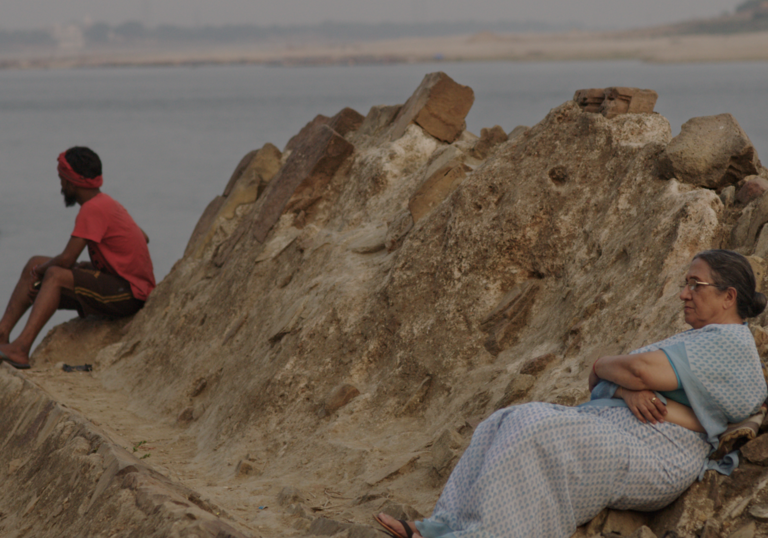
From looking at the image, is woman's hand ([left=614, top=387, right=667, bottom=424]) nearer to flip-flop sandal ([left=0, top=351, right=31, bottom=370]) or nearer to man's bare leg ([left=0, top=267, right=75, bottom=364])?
man's bare leg ([left=0, top=267, right=75, bottom=364])

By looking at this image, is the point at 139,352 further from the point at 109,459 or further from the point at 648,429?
the point at 648,429

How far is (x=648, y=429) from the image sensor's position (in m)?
2.93

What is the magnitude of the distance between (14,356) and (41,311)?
1.49 ft

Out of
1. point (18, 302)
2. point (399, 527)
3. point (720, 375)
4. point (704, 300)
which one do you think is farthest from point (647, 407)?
point (18, 302)

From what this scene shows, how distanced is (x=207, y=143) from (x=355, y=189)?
29398 mm

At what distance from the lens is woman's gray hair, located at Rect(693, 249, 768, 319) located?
302cm

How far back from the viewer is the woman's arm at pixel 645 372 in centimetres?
290

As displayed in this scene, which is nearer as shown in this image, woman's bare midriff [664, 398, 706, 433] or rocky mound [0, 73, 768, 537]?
woman's bare midriff [664, 398, 706, 433]

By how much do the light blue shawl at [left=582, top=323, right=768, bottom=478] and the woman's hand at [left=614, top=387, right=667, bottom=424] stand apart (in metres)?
0.04

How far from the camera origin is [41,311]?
22.8ft

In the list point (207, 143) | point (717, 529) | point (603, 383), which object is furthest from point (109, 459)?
point (207, 143)

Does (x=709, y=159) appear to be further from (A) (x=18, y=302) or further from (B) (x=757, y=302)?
(A) (x=18, y=302)

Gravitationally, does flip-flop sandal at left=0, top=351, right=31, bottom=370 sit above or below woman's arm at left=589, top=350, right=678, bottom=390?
below

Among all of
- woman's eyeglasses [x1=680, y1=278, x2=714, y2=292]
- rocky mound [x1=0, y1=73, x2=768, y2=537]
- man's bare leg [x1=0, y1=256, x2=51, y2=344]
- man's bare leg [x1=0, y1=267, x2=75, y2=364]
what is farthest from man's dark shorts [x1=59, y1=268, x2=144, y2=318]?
woman's eyeglasses [x1=680, y1=278, x2=714, y2=292]
